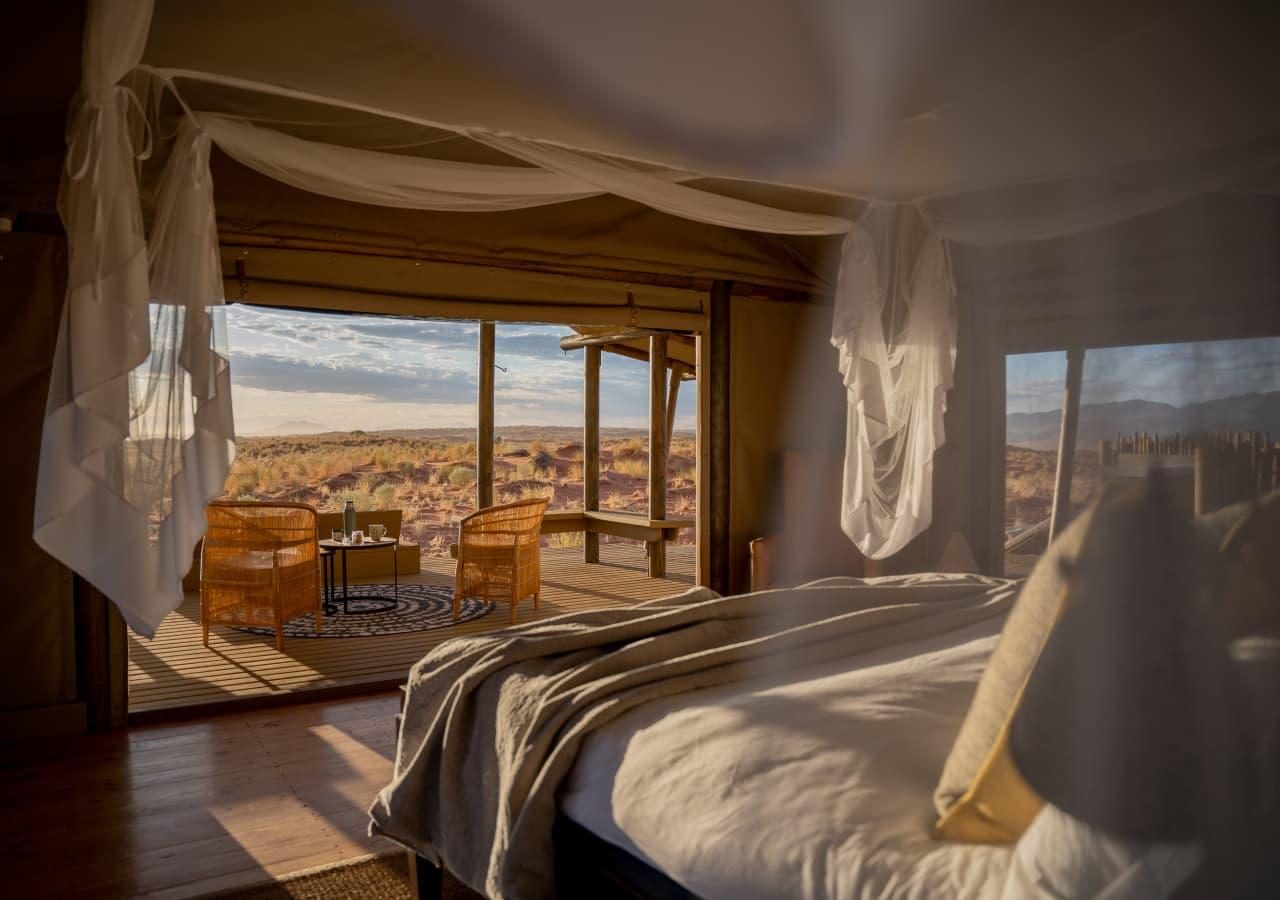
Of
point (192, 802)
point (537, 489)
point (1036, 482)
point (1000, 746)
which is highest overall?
point (1036, 482)

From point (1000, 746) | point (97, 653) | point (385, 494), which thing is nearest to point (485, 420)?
point (97, 653)

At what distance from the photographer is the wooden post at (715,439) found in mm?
5887

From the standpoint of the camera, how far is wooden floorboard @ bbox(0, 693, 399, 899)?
8.74ft

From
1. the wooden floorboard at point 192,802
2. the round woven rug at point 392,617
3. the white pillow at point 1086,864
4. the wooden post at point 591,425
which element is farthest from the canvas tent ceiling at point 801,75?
the wooden post at point 591,425

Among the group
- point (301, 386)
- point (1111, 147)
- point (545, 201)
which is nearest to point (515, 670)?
point (1111, 147)

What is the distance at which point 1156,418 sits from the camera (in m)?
0.90

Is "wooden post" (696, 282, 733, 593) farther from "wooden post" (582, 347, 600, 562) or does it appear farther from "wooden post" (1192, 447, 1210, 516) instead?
"wooden post" (1192, 447, 1210, 516)

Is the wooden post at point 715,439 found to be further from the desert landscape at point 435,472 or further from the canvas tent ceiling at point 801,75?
the desert landscape at point 435,472

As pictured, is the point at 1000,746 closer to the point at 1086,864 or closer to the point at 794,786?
the point at 1086,864

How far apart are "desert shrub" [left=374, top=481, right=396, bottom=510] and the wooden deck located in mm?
8941

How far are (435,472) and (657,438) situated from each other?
30.6ft

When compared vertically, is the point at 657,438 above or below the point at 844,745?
above

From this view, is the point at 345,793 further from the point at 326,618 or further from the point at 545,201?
the point at 326,618

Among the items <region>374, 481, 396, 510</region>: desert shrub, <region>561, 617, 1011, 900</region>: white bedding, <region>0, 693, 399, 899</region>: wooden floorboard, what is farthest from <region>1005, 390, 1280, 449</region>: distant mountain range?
<region>374, 481, 396, 510</region>: desert shrub
